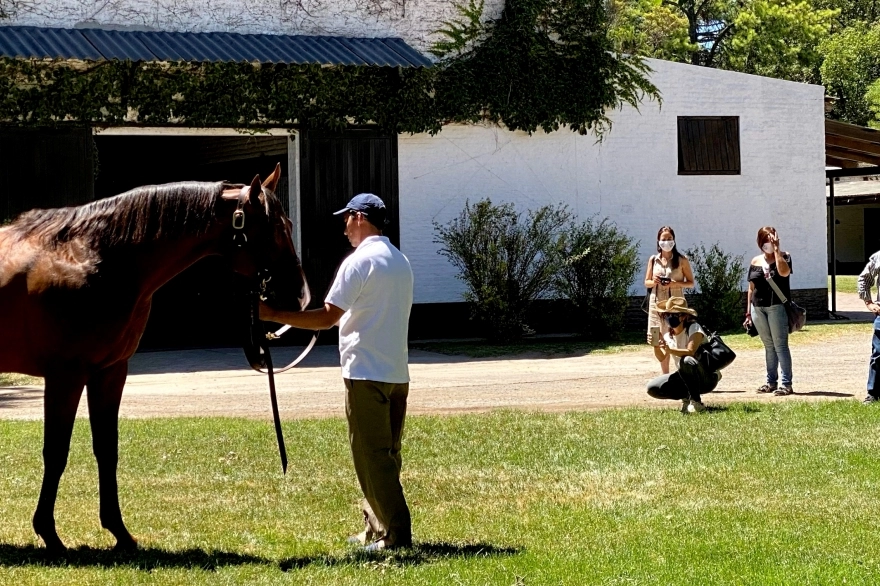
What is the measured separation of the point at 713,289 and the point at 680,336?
9204 mm

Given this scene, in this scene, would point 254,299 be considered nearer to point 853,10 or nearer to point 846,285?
point 846,285

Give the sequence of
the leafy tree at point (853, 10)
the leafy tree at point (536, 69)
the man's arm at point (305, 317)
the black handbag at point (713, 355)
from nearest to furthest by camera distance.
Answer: the man's arm at point (305, 317) < the black handbag at point (713, 355) < the leafy tree at point (536, 69) < the leafy tree at point (853, 10)

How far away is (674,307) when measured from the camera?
1237 cm

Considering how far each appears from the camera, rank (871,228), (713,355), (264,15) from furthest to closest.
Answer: (871,228), (264,15), (713,355)

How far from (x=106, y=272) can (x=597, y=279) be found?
14934 mm

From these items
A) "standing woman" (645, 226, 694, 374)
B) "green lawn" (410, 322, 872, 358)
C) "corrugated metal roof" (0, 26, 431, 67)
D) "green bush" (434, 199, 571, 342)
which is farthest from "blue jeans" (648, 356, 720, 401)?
"corrugated metal roof" (0, 26, 431, 67)

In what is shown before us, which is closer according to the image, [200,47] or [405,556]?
[405,556]

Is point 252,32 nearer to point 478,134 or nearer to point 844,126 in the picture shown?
point 478,134

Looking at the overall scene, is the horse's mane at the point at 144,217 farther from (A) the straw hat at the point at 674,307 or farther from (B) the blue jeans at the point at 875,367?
(B) the blue jeans at the point at 875,367

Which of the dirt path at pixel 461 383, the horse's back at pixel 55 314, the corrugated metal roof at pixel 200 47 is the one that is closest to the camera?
the horse's back at pixel 55 314

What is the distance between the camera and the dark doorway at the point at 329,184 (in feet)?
64.5

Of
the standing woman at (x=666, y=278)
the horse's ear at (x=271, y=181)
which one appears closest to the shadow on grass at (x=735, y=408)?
the standing woman at (x=666, y=278)

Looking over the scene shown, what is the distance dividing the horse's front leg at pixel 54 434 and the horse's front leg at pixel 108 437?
18 cm

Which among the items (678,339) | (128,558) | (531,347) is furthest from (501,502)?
(531,347)
